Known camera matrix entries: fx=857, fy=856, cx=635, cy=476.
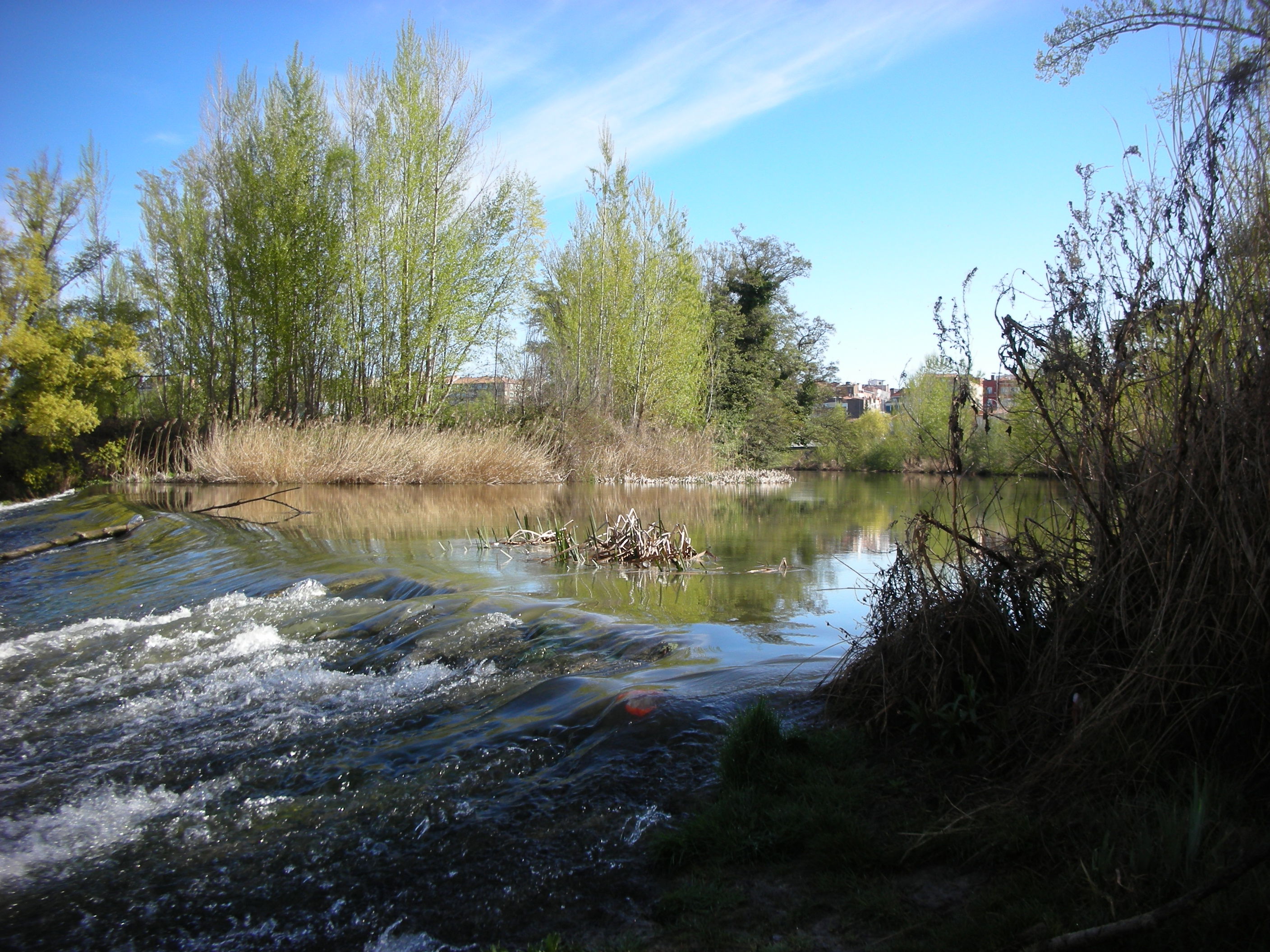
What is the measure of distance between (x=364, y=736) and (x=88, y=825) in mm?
1211

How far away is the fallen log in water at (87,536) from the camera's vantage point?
10891 millimetres

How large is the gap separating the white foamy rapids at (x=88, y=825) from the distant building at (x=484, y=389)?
935 inches

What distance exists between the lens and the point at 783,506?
20.2m

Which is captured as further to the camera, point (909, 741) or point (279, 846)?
point (909, 741)

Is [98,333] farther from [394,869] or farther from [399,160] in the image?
[394,869]

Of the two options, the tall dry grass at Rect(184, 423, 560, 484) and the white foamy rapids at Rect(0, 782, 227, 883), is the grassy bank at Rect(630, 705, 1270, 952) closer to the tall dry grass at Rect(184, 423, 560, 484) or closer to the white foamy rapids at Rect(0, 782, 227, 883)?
the white foamy rapids at Rect(0, 782, 227, 883)

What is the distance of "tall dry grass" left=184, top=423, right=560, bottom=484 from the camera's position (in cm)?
2064

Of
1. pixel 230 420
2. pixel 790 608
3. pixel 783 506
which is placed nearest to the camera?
pixel 790 608

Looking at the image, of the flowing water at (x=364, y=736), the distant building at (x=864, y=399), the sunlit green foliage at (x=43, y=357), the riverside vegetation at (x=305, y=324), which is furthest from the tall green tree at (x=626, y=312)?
the distant building at (x=864, y=399)

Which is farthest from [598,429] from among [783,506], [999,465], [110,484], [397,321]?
[999,465]

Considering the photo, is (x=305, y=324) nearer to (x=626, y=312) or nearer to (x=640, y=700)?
(x=626, y=312)

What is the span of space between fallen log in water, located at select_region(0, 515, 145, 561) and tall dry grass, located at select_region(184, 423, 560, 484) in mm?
8340

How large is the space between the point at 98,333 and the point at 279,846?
79.2ft

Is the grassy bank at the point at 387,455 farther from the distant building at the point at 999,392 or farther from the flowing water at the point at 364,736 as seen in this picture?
the distant building at the point at 999,392
